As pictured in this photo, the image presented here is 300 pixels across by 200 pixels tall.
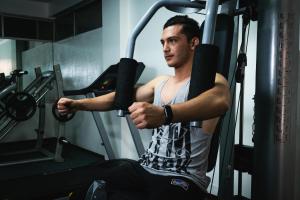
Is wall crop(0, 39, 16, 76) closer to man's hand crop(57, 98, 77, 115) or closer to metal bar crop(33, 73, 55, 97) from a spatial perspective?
metal bar crop(33, 73, 55, 97)

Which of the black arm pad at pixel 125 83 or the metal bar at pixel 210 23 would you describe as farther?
the black arm pad at pixel 125 83

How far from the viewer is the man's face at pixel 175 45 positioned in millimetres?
1243

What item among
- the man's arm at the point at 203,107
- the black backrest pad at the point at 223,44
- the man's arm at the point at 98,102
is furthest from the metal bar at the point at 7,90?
the man's arm at the point at 203,107

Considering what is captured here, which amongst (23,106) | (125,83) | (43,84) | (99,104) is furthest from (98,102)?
(43,84)

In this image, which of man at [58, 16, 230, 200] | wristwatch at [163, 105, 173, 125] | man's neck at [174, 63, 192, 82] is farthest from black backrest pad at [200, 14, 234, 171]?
wristwatch at [163, 105, 173, 125]

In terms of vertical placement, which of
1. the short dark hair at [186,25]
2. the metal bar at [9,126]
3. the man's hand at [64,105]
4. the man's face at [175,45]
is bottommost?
the metal bar at [9,126]

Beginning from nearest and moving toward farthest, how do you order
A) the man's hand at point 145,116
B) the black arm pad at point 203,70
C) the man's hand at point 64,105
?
the man's hand at point 145,116
the black arm pad at point 203,70
the man's hand at point 64,105

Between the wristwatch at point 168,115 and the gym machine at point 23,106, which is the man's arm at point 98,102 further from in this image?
the gym machine at point 23,106

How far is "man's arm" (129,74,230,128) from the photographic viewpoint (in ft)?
2.58

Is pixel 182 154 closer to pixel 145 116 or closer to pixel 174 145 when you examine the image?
pixel 174 145

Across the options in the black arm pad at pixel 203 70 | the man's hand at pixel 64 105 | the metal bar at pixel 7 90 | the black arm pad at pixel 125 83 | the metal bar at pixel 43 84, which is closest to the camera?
the black arm pad at pixel 203 70

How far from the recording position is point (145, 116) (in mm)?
781

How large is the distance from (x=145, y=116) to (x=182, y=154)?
0.47 meters

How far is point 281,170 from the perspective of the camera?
3.84 ft
